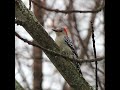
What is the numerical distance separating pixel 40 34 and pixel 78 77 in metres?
0.19

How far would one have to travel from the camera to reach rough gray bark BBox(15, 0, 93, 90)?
3.40 feet

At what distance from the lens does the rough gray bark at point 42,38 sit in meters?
1.04

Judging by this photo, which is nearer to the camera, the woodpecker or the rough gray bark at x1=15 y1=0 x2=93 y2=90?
the rough gray bark at x1=15 y1=0 x2=93 y2=90

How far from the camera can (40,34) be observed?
104cm

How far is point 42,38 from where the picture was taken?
103 centimetres

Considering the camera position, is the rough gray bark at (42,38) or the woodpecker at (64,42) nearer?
the rough gray bark at (42,38)

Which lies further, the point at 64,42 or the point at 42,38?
the point at 64,42

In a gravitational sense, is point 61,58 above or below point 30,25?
below
